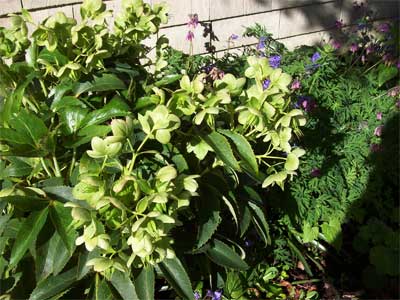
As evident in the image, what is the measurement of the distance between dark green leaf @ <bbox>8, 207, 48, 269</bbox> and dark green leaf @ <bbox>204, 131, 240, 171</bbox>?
0.48 meters

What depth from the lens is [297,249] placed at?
93.7 inches

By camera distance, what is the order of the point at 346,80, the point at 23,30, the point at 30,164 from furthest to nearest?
the point at 346,80
the point at 23,30
the point at 30,164

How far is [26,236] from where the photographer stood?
4.22 feet

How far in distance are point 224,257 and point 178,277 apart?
0.22 m

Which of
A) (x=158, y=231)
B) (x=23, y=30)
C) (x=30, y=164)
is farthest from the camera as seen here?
(x=23, y=30)

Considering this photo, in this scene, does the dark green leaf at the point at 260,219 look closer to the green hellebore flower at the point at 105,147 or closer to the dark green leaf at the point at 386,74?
the green hellebore flower at the point at 105,147

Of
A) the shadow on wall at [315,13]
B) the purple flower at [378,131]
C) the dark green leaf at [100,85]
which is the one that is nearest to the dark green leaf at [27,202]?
the dark green leaf at [100,85]

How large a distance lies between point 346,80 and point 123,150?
1.68 meters

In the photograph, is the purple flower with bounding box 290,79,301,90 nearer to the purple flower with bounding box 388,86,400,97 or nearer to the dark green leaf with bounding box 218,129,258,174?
the purple flower with bounding box 388,86,400,97

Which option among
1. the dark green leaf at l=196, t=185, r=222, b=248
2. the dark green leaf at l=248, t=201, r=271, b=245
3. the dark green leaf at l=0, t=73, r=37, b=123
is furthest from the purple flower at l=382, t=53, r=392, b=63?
the dark green leaf at l=0, t=73, r=37, b=123

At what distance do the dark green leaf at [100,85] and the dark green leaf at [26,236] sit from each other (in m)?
0.41

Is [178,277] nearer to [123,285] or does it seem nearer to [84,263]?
[123,285]

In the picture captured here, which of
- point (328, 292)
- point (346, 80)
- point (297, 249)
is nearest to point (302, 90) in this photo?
point (346, 80)

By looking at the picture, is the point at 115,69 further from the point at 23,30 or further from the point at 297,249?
the point at 297,249
